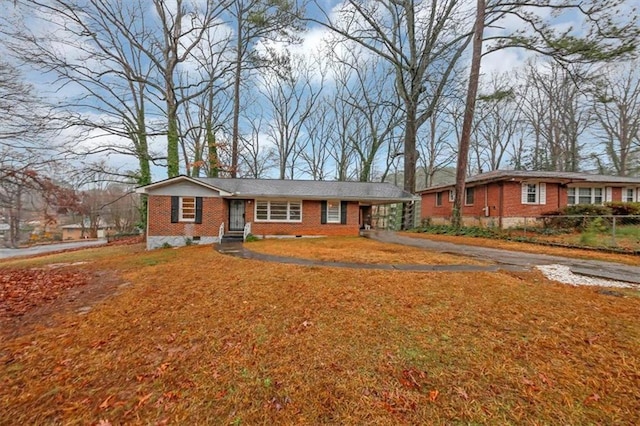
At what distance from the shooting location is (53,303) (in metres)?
4.78

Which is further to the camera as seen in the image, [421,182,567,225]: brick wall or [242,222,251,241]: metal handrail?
[421,182,567,225]: brick wall

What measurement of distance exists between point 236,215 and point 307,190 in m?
4.54

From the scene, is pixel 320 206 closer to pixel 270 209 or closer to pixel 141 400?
pixel 270 209

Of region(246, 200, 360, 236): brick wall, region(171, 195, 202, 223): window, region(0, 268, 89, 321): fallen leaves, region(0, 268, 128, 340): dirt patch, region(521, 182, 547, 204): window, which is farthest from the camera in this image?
region(521, 182, 547, 204): window

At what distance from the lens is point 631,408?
1885 mm

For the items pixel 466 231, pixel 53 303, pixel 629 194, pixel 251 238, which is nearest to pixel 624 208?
pixel 629 194

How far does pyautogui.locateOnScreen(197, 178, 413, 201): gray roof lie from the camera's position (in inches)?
555

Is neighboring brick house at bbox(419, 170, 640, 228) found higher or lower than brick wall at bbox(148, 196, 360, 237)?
higher

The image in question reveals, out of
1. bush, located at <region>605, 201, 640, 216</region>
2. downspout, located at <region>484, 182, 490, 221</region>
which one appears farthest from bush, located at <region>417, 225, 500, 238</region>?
bush, located at <region>605, 201, 640, 216</region>

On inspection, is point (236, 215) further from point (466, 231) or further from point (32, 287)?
point (466, 231)

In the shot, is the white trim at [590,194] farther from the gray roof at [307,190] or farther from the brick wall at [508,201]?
the gray roof at [307,190]

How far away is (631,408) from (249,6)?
80.9 ft

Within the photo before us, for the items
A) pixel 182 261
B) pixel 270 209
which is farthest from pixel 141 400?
pixel 270 209

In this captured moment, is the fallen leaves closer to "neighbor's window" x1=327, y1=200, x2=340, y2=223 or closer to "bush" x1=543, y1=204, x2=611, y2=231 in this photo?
"neighbor's window" x1=327, y1=200, x2=340, y2=223
